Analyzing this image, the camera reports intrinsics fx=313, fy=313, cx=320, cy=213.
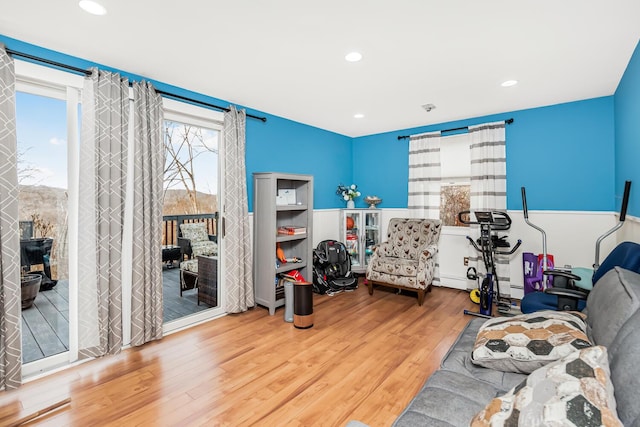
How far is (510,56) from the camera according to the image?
2.53m

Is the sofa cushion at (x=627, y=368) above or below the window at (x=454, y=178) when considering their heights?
below

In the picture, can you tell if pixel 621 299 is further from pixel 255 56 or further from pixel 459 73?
pixel 255 56

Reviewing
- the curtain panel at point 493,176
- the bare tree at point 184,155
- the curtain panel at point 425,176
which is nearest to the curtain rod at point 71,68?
the bare tree at point 184,155

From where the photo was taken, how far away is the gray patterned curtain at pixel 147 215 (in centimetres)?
278

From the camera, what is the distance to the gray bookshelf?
3.64 metres

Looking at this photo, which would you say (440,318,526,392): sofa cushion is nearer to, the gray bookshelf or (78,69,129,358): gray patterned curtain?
the gray bookshelf

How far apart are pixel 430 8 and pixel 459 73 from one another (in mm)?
1149

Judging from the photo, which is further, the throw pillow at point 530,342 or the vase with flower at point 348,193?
the vase with flower at point 348,193

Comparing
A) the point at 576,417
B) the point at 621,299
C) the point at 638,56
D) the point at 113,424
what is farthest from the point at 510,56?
the point at 113,424

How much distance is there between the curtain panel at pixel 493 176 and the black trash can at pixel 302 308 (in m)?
2.46

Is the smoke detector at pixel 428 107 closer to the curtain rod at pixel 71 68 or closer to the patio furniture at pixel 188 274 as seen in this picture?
the curtain rod at pixel 71 68

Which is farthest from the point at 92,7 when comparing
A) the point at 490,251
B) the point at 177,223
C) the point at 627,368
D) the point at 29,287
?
the point at 490,251

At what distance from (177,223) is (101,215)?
83cm

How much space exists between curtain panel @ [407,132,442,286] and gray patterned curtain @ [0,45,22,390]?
4472 millimetres
